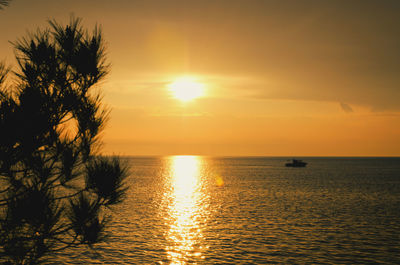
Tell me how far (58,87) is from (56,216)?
353 cm

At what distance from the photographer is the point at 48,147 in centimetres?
841

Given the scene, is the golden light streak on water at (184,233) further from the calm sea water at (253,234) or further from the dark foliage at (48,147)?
the dark foliage at (48,147)

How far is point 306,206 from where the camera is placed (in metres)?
51.5

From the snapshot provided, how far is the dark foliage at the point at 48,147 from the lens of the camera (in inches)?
294

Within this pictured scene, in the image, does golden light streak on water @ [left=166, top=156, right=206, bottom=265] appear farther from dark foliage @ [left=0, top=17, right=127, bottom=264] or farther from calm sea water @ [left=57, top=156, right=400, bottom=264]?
dark foliage @ [left=0, top=17, right=127, bottom=264]

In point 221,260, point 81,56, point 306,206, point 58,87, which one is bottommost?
point 221,260

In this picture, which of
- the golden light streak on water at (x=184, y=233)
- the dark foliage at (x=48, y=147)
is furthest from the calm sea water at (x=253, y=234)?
the dark foliage at (x=48, y=147)

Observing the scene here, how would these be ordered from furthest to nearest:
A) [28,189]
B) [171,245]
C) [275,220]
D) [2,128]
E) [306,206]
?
[306,206], [275,220], [171,245], [28,189], [2,128]

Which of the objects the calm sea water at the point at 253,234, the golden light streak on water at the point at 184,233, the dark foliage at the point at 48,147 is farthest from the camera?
the golden light streak on water at the point at 184,233

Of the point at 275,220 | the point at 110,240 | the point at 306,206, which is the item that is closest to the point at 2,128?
the point at 110,240

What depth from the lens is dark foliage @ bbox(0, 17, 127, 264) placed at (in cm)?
746

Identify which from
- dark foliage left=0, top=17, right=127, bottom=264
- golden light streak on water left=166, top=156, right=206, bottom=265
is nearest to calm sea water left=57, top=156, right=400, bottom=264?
golden light streak on water left=166, top=156, right=206, bottom=265

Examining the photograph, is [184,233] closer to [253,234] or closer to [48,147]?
[253,234]

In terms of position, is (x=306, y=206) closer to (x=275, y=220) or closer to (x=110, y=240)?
(x=275, y=220)
